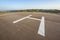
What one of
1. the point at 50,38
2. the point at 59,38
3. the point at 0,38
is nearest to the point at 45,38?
the point at 50,38

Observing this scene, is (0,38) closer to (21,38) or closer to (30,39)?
A: (21,38)

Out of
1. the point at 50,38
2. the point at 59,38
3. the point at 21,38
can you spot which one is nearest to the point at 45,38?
the point at 50,38

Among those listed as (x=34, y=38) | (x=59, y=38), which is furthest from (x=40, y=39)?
(x=59, y=38)

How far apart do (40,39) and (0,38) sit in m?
1.13

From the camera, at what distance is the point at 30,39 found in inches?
119

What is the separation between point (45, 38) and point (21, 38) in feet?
2.23

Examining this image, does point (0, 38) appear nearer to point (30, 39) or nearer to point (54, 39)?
point (30, 39)

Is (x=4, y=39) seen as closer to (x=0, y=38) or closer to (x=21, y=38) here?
(x=0, y=38)

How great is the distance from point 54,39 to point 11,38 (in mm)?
1204

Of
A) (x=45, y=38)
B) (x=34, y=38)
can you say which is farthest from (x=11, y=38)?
(x=45, y=38)

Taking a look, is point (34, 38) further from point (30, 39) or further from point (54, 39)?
point (54, 39)

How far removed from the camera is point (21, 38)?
3.09 metres

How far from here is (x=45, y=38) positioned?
3117mm

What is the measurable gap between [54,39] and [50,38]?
0.12 metres
